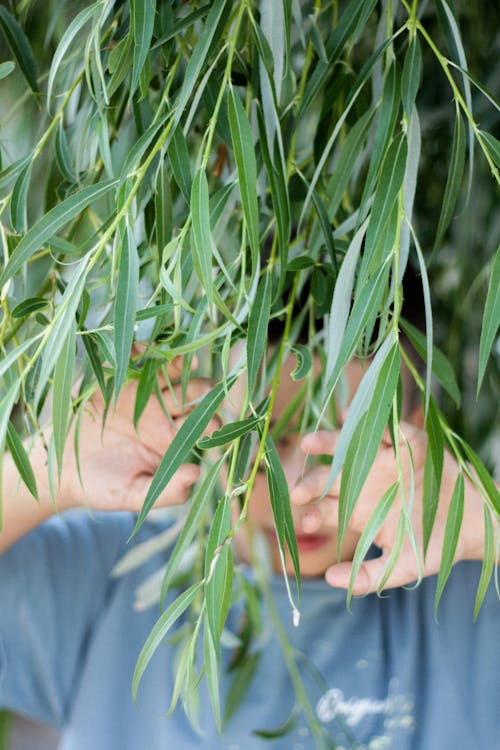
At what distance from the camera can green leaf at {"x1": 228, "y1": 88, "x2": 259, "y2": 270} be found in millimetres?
336

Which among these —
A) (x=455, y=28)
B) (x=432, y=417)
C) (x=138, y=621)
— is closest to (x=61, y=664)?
(x=138, y=621)

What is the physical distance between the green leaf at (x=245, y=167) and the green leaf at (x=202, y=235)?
0.05 feet

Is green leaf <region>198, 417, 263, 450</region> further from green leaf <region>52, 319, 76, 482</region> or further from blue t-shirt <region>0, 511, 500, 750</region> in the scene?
blue t-shirt <region>0, 511, 500, 750</region>

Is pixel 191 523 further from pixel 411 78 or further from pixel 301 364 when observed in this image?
pixel 411 78

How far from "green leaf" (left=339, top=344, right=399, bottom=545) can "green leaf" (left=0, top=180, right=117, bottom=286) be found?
5.2 inches

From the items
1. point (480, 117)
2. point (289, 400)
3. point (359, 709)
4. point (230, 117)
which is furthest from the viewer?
point (359, 709)

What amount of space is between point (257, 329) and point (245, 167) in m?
0.06

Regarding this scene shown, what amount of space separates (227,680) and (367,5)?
2.10 feet

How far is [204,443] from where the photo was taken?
347mm

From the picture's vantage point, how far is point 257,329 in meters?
0.35

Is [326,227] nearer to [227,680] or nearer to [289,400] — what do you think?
[289,400]

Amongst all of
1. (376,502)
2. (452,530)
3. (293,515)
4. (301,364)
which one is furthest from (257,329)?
(293,515)

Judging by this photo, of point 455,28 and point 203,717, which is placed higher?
point 455,28

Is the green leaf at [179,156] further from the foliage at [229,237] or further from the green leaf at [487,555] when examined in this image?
the green leaf at [487,555]
